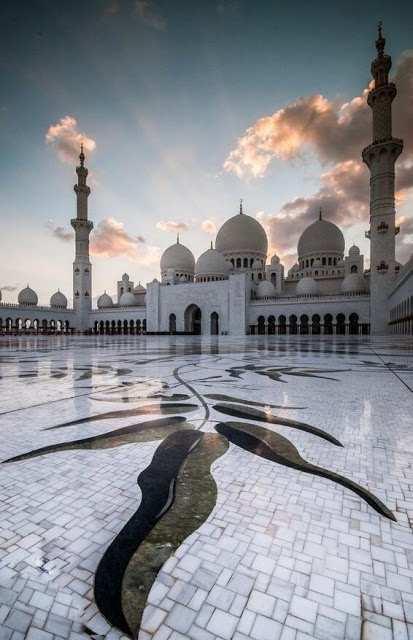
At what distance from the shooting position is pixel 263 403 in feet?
7.38

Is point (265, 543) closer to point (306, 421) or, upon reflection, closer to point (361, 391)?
point (306, 421)

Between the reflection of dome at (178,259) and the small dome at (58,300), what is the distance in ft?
38.9

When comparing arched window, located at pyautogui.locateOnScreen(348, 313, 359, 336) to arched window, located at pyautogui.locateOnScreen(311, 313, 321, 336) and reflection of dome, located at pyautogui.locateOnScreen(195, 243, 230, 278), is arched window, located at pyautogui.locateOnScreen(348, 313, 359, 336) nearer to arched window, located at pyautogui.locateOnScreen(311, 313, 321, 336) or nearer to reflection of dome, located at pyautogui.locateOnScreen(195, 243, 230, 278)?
arched window, located at pyautogui.locateOnScreen(311, 313, 321, 336)

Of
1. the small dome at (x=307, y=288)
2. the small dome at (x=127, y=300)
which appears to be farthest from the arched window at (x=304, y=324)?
the small dome at (x=127, y=300)

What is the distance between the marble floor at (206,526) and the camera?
24.7 inches

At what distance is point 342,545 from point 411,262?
47.9 ft

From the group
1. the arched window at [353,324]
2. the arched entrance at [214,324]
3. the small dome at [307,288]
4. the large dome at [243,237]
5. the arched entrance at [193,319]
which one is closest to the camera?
the arched window at [353,324]

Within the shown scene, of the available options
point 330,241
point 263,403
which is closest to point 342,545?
point 263,403

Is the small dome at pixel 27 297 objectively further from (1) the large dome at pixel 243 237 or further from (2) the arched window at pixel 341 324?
(2) the arched window at pixel 341 324

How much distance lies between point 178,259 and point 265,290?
1101cm

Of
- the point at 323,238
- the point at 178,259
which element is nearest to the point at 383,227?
the point at 323,238

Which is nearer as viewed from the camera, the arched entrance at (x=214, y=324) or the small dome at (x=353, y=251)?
the arched entrance at (x=214, y=324)

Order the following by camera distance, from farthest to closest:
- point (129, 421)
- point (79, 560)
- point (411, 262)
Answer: point (411, 262)
point (129, 421)
point (79, 560)

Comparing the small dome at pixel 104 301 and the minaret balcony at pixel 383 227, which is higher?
the minaret balcony at pixel 383 227
